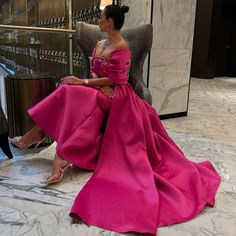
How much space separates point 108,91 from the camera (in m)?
2.15

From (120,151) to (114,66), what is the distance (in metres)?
0.59

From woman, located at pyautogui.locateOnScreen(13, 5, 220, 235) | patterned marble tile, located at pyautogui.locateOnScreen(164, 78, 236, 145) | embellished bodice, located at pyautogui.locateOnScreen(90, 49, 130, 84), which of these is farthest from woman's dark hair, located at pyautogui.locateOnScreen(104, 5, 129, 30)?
patterned marble tile, located at pyautogui.locateOnScreen(164, 78, 236, 145)

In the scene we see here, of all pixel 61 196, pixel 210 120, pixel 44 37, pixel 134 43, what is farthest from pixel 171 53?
pixel 61 196

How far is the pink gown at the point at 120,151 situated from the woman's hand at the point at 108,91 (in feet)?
0.10

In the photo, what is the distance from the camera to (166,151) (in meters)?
2.18

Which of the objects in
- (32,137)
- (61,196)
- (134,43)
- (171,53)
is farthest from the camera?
(171,53)

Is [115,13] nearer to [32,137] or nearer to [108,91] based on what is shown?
[108,91]

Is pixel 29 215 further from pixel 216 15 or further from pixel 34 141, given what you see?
pixel 216 15

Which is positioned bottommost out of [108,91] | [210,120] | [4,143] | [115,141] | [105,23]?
[210,120]

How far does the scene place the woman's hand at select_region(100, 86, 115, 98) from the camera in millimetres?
2141

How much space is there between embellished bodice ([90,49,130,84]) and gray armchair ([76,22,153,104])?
0.44 metres

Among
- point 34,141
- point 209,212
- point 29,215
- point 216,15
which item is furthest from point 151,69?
point 216,15

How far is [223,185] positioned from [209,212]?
0.41 metres

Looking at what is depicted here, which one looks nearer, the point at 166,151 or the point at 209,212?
the point at 209,212
